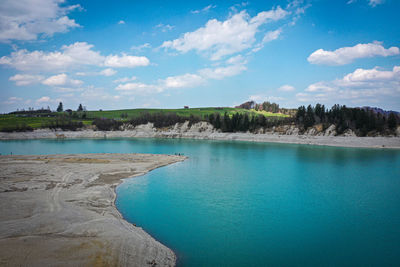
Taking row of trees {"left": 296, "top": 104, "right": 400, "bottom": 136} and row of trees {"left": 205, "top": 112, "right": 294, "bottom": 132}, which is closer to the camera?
row of trees {"left": 296, "top": 104, "right": 400, "bottom": 136}

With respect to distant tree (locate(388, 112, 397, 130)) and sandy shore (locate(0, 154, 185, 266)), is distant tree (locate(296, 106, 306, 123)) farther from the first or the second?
sandy shore (locate(0, 154, 185, 266))

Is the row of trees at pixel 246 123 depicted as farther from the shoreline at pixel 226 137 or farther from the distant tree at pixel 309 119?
the distant tree at pixel 309 119

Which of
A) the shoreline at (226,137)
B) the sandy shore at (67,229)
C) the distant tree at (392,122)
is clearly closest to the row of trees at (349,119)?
the distant tree at (392,122)

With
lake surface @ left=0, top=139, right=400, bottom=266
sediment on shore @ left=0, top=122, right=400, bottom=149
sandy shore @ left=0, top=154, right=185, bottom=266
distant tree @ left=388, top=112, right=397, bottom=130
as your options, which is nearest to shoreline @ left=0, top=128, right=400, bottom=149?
sediment on shore @ left=0, top=122, right=400, bottom=149

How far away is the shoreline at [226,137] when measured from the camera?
67.3m

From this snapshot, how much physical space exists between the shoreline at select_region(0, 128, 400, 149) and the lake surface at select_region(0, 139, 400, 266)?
39.1m

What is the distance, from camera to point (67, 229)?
1370 cm

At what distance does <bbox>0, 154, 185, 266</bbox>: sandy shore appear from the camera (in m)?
10.8

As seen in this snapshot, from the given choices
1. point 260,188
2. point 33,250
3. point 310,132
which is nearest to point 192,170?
point 260,188

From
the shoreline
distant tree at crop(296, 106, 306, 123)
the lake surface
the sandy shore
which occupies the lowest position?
the lake surface

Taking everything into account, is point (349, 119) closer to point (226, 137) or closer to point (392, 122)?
point (392, 122)

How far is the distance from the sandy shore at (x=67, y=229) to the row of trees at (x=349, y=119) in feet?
249

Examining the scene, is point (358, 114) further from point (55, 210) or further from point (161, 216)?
point (55, 210)

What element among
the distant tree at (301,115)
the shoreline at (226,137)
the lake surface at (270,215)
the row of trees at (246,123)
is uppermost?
the distant tree at (301,115)
